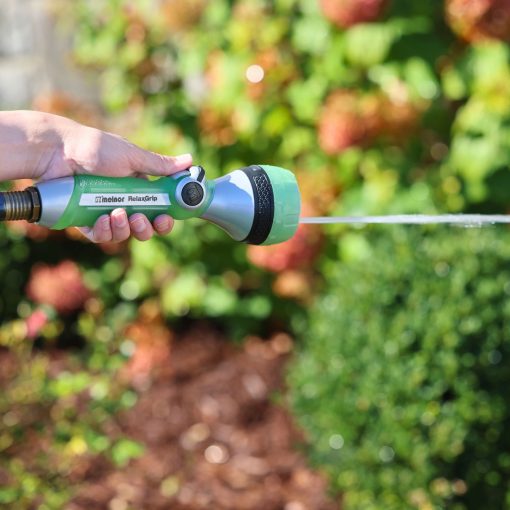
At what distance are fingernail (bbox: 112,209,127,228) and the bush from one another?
126cm

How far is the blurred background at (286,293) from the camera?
109 inches

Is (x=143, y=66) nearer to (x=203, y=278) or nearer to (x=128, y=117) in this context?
(x=128, y=117)

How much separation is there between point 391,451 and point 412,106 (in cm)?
119

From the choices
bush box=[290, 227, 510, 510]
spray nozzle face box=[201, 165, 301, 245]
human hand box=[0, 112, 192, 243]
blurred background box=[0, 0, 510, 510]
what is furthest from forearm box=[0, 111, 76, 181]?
bush box=[290, 227, 510, 510]

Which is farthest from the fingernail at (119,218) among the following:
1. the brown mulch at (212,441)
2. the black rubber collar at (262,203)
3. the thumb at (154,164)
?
the brown mulch at (212,441)

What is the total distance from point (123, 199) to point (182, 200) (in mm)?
95

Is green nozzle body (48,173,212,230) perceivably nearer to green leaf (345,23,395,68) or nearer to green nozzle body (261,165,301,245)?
green nozzle body (261,165,301,245)

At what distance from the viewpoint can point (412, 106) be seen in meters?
3.41

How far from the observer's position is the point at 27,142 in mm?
1707

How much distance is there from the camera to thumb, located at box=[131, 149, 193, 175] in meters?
1.73

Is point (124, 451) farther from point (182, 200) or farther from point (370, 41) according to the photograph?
point (370, 41)

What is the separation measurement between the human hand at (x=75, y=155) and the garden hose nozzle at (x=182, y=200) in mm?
27

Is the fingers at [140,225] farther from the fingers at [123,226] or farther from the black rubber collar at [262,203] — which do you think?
the black rubber collar at [262,203]

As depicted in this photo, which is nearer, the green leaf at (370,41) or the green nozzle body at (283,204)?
the green nozzle body at (283,204)
